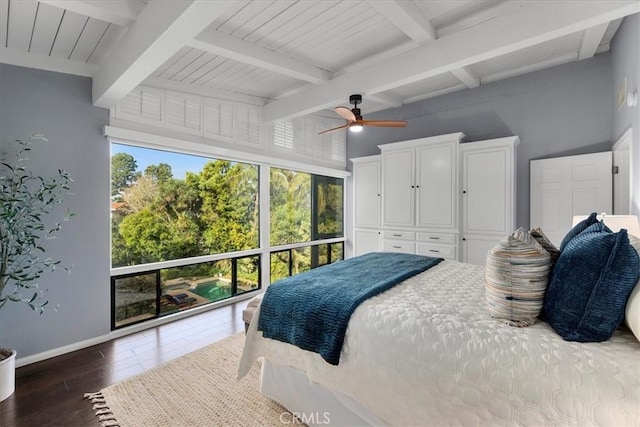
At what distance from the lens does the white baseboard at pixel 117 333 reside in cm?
252

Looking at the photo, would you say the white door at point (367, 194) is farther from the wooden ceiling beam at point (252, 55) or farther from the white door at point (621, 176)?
the white door at point (621, 176)

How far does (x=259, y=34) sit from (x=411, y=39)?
137 cm

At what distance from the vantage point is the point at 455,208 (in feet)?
12.9

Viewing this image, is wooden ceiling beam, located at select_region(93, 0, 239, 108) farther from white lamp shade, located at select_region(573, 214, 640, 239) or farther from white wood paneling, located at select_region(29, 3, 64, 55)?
white lamp shade, located at select_region(573, 214, 640, 239)

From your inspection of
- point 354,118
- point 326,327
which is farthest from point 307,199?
point 326,327

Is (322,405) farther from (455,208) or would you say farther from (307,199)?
(307,199)

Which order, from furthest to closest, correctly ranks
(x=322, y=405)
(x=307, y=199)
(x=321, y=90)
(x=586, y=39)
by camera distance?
(x=307, y=199) → (x=321, y=90) → (x=586, y=39) → (x=322, y=405)

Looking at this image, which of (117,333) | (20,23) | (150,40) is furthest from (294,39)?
(117,333)

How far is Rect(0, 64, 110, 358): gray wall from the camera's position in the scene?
7.98 feet

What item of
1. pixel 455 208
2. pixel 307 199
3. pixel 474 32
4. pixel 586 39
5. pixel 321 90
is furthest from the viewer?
pixel 307 199

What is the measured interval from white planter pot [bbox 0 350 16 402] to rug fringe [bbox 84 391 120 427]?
20.3 inches

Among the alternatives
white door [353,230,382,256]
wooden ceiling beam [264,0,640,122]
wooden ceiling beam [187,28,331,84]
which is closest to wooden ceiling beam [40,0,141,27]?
wooden ceiling beam [187,28,331,84]

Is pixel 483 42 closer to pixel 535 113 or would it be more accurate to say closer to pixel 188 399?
pixel 535 113

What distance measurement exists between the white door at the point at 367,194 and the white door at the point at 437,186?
0.75 meters
